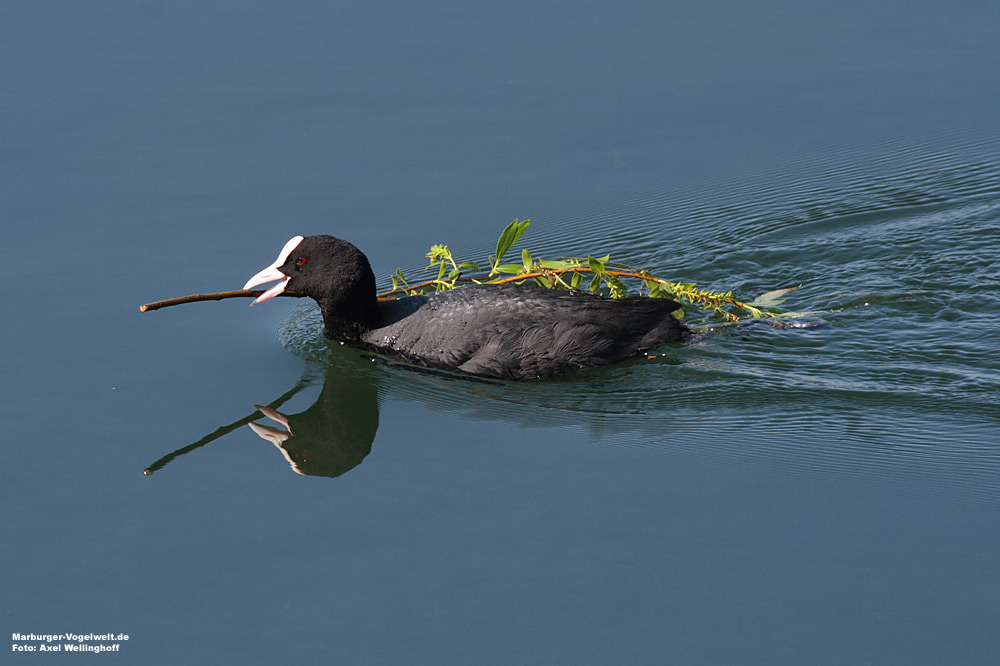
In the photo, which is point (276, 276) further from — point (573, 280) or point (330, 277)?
point (573, 280)

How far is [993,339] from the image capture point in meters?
7.75

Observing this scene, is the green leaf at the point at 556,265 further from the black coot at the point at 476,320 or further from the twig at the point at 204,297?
the twig at the point at 204,297

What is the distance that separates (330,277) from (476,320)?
1.08 m

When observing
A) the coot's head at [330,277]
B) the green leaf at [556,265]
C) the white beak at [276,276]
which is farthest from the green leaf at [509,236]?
the white beak at [276,276]

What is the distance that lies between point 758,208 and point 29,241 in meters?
5.75

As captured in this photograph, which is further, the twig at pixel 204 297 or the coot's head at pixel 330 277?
the coot's head at pixel 330 277

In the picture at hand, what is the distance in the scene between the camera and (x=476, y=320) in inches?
307

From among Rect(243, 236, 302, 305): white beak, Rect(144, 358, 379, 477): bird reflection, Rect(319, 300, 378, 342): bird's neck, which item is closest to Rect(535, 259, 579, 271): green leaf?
Rect(319, 300, 378, 342): bird's neck

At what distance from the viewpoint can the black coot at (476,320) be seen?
7695 mm

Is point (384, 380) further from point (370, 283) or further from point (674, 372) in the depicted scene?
point (674, 372)

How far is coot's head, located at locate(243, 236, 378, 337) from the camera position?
8.02 meters

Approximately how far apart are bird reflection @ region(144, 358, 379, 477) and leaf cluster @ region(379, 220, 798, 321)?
1.00 meters

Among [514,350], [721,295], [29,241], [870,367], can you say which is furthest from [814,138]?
[29,241]

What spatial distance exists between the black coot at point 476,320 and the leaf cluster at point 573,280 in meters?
0.33
